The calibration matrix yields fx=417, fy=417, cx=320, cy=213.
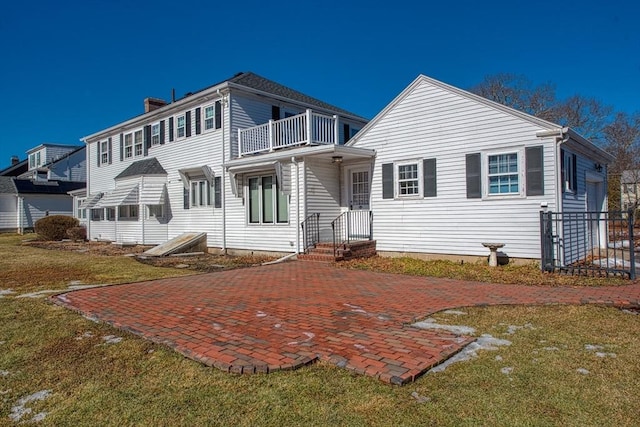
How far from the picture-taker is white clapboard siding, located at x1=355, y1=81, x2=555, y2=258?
1068 centimetres

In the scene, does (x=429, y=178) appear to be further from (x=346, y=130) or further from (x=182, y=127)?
(x=182, y=127)

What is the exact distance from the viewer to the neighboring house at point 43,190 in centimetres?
3456

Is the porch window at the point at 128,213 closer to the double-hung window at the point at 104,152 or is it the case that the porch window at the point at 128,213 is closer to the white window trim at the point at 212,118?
the double-hung window at the point at 104,152

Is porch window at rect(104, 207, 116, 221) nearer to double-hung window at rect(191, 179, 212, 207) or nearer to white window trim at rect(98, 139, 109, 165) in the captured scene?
white window trim at rect(98, 139, 109, 165)

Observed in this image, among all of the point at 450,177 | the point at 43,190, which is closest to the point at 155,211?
the point at 450,177

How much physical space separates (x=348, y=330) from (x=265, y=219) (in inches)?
409

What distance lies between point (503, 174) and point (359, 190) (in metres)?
4.90

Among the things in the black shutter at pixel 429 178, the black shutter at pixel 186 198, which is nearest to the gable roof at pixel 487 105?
the black shutter at pixel 429 178

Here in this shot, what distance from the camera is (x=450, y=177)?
11906mm

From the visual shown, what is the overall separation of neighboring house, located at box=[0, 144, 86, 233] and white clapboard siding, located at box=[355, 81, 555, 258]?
107 feet

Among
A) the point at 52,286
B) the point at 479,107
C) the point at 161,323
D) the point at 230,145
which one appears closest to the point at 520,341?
the point at 161,323

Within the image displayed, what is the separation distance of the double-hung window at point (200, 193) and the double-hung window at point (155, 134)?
372 cm

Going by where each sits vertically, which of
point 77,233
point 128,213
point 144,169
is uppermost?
point 144,169

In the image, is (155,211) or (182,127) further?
(155,211)
